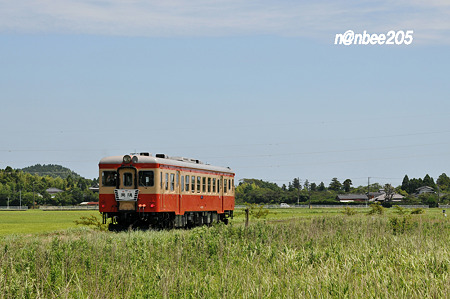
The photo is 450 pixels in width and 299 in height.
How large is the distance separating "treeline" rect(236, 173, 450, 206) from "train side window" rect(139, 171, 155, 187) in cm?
9277

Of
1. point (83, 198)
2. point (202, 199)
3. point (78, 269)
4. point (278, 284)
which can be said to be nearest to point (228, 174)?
point (202, 199)

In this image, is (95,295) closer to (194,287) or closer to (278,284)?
(194,287)

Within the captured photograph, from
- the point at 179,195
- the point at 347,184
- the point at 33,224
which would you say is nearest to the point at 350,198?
the point at 347,184

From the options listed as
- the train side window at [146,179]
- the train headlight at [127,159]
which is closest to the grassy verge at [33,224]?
the train headlight at [127,159]

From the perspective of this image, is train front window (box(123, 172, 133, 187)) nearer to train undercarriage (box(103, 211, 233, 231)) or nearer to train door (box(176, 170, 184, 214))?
train undercarriage (box(103, 211, 233, 231))

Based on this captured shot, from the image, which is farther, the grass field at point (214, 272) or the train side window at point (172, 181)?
the train side window at point (172, 181)

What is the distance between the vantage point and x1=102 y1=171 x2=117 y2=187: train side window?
28.1m

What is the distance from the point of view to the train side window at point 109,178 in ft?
92.3

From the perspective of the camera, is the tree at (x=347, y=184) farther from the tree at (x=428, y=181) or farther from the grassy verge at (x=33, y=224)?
the grassy verge at (x=33, y=224)

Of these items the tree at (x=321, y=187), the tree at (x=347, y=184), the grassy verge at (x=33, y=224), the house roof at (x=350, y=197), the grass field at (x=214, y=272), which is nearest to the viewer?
the grass field at (x=214, y=272)

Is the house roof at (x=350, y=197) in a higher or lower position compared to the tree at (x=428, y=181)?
lower

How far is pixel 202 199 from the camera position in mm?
32625

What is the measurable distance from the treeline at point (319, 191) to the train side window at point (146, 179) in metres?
92.8

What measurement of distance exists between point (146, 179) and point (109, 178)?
1752mm
